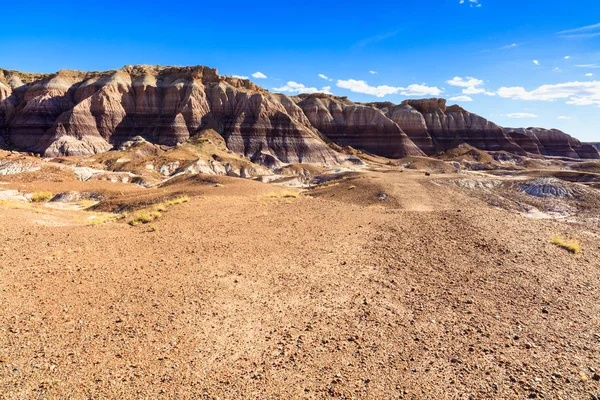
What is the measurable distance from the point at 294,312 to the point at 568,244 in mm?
10951

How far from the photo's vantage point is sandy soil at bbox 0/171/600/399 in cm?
514

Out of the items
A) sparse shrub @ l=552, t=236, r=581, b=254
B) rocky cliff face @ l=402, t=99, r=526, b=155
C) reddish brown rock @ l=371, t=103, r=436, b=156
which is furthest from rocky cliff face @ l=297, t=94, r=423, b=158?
sparse shrub @ l=552, t=236, r=581, b=254

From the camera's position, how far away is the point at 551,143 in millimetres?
121812

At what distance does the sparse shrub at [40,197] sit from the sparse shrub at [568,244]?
116ft

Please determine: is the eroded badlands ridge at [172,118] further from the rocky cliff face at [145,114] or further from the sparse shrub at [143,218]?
the sparse shrub at [143,218]

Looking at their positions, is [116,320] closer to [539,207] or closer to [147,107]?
[539,207]

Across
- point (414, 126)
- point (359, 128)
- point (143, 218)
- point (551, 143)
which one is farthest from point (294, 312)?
point (551, 143)

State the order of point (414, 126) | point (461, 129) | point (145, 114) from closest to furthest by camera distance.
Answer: point (145, 114), point (414, 126), point (461, 129)

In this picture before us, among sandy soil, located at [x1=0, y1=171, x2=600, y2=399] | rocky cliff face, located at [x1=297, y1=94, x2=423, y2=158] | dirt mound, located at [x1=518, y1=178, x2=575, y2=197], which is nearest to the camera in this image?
sandy soil, located at [x1=0, y1=171, x2=600, y2=399]

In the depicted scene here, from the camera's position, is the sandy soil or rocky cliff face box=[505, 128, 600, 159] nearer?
the sandy soil

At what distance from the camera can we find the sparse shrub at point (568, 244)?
1148cm

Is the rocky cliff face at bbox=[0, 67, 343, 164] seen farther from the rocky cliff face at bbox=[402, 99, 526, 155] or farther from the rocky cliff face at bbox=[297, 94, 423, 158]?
the rocky cliff face at bbox=[402, 99, 526, 155]

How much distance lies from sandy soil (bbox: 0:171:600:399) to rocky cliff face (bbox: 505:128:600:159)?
12634cm

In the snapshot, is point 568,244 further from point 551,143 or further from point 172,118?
point 551,143
